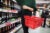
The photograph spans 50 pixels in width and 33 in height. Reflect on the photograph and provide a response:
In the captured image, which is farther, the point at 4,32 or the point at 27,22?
the point at 4,32

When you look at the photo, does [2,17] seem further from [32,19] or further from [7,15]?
[32,19]

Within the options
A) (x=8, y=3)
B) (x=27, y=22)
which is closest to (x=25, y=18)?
(x=27, y=22)

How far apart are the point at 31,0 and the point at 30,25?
14 cm

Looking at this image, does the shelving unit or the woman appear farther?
the shelving unit

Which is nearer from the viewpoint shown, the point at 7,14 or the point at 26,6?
the point at 26,6

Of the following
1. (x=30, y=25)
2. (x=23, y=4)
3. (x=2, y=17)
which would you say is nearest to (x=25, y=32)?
(x=30, y=25)

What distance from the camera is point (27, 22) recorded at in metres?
0.75

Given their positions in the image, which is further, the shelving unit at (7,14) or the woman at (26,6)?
the shelving unit at (7,14)

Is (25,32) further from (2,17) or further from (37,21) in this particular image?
(2,17)

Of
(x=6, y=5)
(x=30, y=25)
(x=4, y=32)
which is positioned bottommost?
(x=4, y=32)

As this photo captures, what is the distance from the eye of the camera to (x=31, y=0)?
0.73m

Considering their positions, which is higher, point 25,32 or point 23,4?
point 23,4

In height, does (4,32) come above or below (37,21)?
below

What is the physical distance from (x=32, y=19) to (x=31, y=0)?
0.34ft
